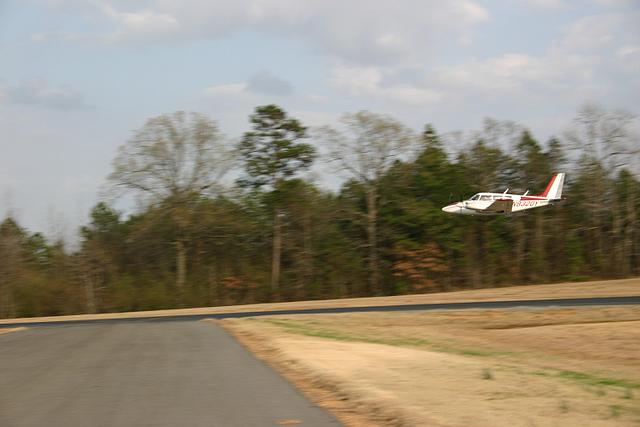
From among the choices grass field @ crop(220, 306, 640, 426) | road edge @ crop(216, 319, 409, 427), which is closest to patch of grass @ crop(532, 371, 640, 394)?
grass field @ crop(220, 306, 640, 426)

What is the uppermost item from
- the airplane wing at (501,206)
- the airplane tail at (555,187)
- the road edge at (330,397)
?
the airplane tail at (555,187)

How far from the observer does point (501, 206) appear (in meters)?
50.8

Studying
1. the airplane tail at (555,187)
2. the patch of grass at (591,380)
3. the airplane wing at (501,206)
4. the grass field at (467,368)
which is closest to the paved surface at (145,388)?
the grass field at (467,368)

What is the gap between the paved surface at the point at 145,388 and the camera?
7867 millimetres

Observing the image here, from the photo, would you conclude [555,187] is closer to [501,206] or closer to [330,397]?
[501,206]

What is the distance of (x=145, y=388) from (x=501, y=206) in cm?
4406

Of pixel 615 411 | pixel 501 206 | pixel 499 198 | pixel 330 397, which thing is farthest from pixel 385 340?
pixel 501 206

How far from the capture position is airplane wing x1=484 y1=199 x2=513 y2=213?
49969mm

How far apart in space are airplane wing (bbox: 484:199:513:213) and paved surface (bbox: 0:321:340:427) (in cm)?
3724

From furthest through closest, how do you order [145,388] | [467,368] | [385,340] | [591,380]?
[385,340]
[467,368]
[591,380]
[145,388]

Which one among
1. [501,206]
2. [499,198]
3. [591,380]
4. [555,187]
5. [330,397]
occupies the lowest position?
[591,380]

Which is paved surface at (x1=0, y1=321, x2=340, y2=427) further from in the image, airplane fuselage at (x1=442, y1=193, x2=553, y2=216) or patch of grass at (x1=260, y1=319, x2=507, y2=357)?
airplane fuselage at (x1=442, y1=193, x2=553, y2=216)

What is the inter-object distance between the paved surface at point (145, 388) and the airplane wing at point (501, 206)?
122 feet

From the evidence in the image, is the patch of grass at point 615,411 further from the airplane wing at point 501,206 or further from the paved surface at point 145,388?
the airplane wing at point 501,206
